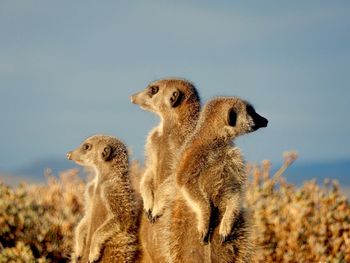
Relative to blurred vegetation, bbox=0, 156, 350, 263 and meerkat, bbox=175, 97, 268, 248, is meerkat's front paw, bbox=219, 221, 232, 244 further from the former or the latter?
blurred vegetation, bbox=0, 156, 350, 263

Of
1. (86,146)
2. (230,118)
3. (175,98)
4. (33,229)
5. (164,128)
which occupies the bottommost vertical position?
(33,229)

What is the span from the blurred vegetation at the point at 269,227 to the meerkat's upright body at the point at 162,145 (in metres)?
1.40

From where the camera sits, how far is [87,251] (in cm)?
616

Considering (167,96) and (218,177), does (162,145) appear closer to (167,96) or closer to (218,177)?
(167,96)

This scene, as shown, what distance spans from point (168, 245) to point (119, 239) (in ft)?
2.88

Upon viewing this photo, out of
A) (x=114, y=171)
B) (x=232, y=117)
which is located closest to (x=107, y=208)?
(x=114, y=171)

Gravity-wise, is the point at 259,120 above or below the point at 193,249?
above

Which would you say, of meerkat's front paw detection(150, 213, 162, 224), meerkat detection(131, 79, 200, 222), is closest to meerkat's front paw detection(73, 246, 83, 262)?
meerkat detection(131, 79, 200, 222)

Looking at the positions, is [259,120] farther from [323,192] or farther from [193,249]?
[323,192]

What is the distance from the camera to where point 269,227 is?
7945 mm

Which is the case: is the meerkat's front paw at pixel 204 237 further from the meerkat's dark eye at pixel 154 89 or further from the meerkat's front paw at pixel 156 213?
the meerkat's dark eye at pixel 154 89

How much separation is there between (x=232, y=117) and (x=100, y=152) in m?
1.66

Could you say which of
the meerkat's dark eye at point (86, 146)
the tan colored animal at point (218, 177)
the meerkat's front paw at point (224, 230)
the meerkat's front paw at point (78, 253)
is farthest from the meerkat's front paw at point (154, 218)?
the meerkat's dark eye at point (86, 146)

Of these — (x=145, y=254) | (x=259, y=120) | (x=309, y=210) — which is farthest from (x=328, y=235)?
(x=259, y=120)
